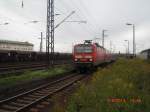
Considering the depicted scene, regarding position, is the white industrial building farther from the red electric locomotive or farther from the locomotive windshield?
the red electric locomotive

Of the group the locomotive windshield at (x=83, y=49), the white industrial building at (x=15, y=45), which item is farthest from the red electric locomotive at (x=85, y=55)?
the white industrial building at (x=15, y=45)

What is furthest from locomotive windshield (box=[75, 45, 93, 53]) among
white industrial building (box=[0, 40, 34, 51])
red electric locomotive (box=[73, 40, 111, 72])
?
white industrial building (box=[0, 40, 34, 51])

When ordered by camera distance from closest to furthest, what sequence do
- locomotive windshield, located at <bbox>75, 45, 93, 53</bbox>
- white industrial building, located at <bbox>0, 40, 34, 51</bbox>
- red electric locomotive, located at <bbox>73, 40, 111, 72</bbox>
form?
red electric locomotive, located at <bbox>73, 40, 111, 72</bbox> < locomotive windshield, located at <bbox>75, 45, 93, 53</bbox> < white industrial building, located at <bbox>0, 40, 34, 51</bbox>

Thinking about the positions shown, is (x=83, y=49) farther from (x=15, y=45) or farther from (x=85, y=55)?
(x=15, y=45)

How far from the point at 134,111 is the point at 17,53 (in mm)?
35933

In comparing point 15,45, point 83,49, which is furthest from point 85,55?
point 15,45

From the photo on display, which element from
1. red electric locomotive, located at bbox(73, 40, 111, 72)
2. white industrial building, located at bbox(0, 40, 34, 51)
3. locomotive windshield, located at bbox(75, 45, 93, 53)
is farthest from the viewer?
white industrial building, located at bbox(0, 40, 34, 51)

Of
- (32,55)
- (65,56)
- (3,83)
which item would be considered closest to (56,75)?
(3,83)

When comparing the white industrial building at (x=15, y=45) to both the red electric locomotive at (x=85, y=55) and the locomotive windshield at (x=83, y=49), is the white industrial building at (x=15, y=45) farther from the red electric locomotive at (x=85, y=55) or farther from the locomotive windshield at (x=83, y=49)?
the red electric locomotive at (x=85, y=55)

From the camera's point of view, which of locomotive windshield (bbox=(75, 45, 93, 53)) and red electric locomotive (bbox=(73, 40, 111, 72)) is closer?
red electric locomotive (bbox=(73, 40, 111, 72))

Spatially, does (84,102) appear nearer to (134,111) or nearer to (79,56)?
(134,111)

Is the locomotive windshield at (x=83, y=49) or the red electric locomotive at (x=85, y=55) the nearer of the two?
the red electric locomotive at (x=85, y=55)

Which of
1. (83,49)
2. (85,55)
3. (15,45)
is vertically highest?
(15,45)

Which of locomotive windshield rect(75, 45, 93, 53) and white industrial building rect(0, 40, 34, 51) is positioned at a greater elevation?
white industrial building rect(0, 40, 34, 51)
